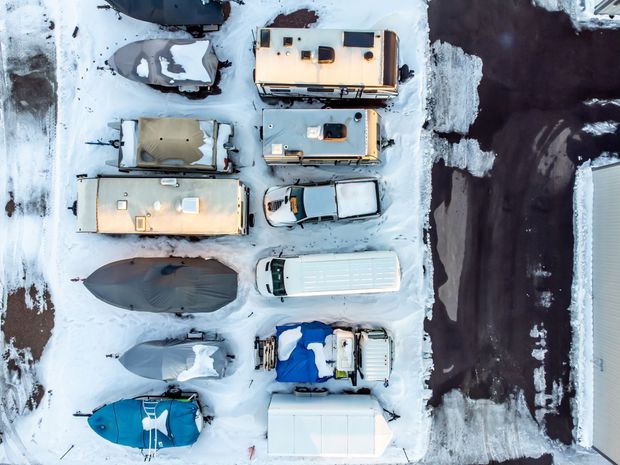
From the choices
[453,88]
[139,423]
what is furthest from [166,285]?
[453,88]

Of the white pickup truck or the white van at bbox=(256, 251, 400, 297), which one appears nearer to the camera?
the white van at bbox=(256, 251, 400, 297)

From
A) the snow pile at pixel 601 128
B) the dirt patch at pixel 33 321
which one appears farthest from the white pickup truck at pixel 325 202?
the dirt patch at pixel 33 321

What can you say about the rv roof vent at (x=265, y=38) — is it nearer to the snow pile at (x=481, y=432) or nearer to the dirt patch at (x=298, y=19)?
the dirt patch at (x=298, y=19)

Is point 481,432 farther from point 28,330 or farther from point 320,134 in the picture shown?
point 28,330

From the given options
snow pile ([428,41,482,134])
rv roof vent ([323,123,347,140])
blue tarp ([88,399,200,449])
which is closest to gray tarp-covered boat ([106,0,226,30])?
rv roof vent ([323,123,347,140])

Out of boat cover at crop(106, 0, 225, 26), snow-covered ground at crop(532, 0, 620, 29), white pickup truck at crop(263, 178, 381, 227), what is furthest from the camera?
snow-covered ground at crop(532, 0, 620, 29)

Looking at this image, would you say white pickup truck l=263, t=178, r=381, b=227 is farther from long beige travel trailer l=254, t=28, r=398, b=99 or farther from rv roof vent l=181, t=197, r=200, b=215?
long beige travel trailer l=254, t=28, r=398, b=99
